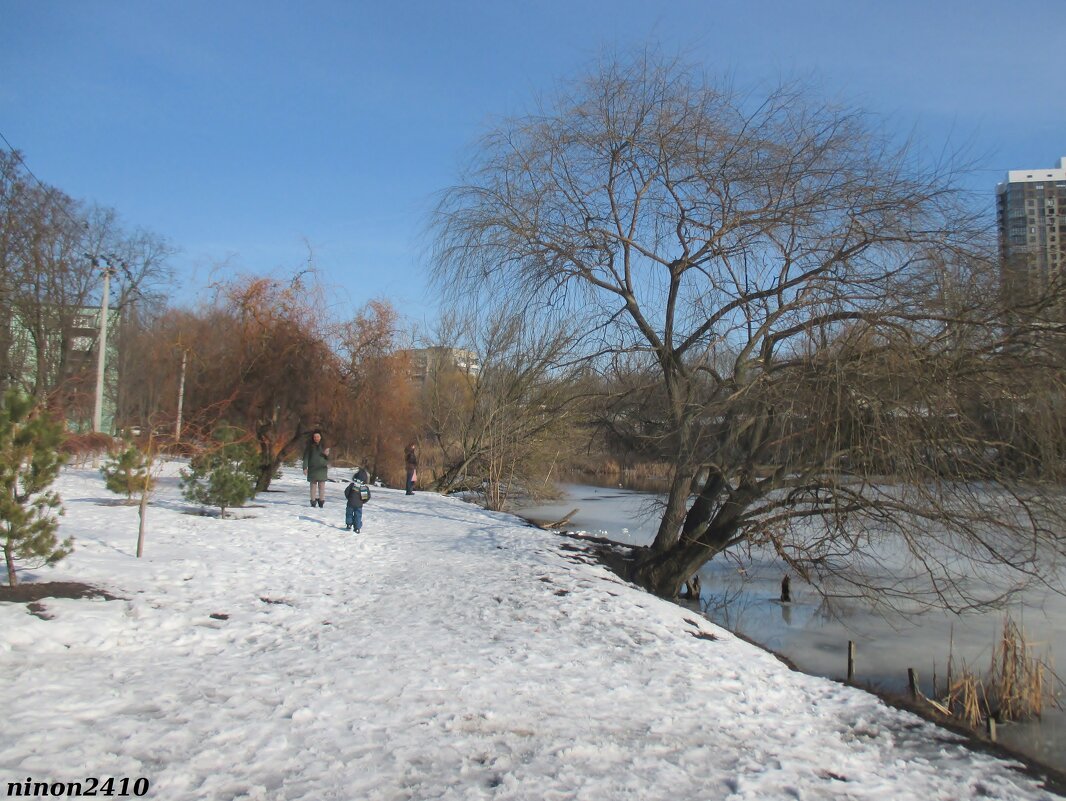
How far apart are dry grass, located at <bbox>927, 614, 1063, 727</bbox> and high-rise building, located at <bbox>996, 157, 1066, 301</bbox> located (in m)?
4.07

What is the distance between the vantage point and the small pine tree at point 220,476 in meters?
13.6

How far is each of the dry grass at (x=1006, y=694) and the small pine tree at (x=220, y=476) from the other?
435 inches

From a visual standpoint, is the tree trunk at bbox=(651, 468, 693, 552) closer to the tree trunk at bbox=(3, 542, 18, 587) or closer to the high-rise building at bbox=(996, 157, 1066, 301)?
the high-rise building at bbox=(996, 157, 1066, 301)

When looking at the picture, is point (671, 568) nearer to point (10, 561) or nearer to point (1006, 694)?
point (1006, 694)

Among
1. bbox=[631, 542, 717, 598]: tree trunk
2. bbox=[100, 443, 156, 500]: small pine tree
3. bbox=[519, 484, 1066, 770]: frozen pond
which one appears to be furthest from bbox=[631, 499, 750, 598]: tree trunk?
bbox=[100, 443, 156, 500]: small pine tree

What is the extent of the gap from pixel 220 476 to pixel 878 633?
35.6ft

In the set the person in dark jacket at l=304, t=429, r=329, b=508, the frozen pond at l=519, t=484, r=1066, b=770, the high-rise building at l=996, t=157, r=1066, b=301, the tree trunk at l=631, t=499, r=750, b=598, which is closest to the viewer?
the frozen pond at l=519, t=484, r=1066, b=770

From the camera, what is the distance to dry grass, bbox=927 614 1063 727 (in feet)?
25.6

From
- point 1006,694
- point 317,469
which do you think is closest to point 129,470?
point 317,469

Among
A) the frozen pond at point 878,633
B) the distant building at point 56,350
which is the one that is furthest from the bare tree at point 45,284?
the frozen pond at point 878,633

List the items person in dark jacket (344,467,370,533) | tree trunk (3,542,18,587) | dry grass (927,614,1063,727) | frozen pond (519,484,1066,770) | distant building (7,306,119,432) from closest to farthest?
tree trunk (3,542,18,587) < dry grass (927,614,1063,727) < frozen pond (519,484,1066,770) < person in dark jacket (344,467,370,533) < distant building (7,306,119,432)

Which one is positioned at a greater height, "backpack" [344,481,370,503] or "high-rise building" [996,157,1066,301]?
"high-rise building" [996,157,1066,301]

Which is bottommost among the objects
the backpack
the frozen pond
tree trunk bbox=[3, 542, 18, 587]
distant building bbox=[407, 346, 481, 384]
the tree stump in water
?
the frozen pond

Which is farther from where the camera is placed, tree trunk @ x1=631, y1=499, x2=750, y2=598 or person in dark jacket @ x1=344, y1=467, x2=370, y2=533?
person in dark jacket @ x1=344, y1=467, x2=370, y2=533
